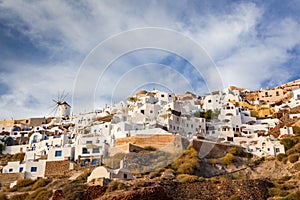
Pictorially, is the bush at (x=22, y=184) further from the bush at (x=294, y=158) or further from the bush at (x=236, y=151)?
the bush at (x=294, y=158)

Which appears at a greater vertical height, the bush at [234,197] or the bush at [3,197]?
the bush at [234,197]

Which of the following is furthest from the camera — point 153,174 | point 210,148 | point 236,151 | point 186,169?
point 210,148

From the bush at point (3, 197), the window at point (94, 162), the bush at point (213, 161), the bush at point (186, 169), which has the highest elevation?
the bush at point (213, 161)

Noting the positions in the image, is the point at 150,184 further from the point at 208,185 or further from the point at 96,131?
the point at 96,131

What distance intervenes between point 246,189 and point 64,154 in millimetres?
19217

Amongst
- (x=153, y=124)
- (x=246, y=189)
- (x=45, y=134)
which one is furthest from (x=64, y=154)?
(x=246, y=189)

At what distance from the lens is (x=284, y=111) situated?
45.7 m

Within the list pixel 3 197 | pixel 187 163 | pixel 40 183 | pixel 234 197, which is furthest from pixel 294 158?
pixel 3 197

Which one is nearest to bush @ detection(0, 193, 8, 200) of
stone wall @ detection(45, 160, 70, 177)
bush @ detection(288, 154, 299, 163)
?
stone wall @ detection(45, 160, 70, 177)

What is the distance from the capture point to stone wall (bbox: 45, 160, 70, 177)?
3319 cm

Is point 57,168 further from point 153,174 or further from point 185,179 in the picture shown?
point 185,179

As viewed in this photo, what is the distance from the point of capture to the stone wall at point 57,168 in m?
33.2

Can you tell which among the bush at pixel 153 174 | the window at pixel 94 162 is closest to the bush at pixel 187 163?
the bush at pixel 153 174

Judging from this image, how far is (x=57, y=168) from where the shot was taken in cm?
3369
